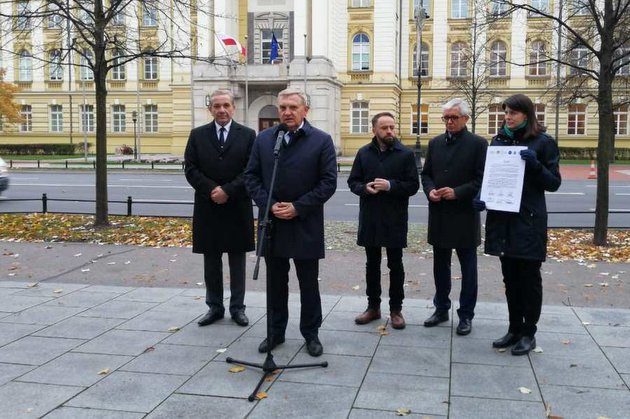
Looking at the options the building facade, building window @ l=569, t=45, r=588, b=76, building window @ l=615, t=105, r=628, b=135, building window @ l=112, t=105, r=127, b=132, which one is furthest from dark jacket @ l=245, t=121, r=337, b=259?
building window @ l=112, t=105, r=127, b=132

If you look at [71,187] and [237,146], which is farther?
[71,187]

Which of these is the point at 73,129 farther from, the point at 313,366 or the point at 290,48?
the point at 313,366

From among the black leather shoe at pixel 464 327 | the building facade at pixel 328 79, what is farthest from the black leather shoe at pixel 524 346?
the building facade at pixel 328 79

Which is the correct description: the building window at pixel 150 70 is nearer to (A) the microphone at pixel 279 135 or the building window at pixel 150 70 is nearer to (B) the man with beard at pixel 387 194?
(B) the man with beard at pixel 387 194

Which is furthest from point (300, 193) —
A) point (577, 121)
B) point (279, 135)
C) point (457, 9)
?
point (457, 9)

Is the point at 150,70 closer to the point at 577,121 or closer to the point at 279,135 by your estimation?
the point at 577,121

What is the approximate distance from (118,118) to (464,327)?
166 feet

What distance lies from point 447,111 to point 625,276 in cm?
446

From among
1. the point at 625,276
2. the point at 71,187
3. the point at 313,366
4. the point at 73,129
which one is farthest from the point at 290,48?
the point at 313,366

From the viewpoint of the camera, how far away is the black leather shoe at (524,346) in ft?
18.7

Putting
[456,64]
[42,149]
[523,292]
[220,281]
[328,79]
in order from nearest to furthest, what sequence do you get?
[523,292] → [220,281] → [328,79] → [456,64] → [42,149]

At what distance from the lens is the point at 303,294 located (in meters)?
5.91

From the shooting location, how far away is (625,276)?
29.6ft

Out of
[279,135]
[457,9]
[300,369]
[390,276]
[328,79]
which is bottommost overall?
[300,369]
